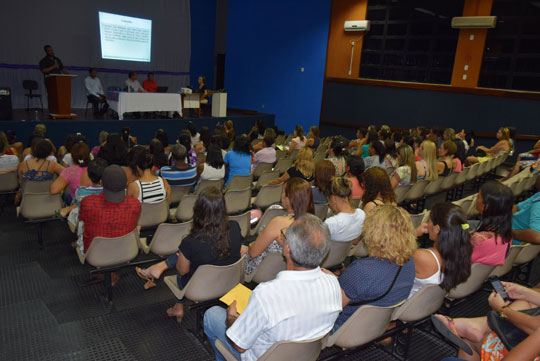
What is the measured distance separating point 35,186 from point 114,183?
206 cm

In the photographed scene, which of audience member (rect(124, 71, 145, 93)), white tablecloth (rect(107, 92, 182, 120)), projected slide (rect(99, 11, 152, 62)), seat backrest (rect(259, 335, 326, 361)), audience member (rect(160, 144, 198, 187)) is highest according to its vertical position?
projected slide (rect(99, 11, 152, 62))

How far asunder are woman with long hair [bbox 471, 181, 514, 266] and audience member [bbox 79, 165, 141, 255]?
275cm

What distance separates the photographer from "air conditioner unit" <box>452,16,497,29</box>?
9.94 meters

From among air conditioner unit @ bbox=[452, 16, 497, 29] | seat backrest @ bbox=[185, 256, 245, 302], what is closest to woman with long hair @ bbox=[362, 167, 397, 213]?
seat backrest @ bbox=[185, 256, 245, 302]

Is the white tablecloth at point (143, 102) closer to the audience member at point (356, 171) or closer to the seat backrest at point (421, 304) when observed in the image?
the audience member at point (356, 171)

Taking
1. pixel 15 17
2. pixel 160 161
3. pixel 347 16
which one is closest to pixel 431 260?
pixel 160 161

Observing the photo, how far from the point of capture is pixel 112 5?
12.3 metres

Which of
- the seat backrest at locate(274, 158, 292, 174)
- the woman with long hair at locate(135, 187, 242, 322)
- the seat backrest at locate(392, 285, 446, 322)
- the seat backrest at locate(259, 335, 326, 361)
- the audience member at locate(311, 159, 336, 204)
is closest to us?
the seat backrest at locate(259, 335, 326, 361)

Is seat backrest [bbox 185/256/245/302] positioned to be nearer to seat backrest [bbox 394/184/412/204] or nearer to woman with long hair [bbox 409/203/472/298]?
woman with long hair [bbox 409/203/472/298]

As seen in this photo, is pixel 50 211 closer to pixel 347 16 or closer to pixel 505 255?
pixel 505 255

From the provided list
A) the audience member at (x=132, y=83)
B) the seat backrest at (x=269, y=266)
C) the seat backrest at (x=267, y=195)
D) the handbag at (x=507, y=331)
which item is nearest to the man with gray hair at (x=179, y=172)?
the seat backrest at (x=267, y=195)

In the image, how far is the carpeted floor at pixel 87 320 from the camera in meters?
2.57

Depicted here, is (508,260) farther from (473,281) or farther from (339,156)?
(339,156)

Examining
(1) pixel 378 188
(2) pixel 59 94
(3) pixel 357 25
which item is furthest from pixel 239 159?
(3) pixel 357 25
